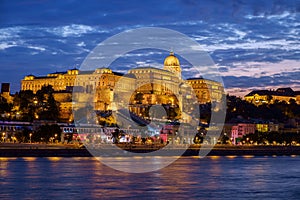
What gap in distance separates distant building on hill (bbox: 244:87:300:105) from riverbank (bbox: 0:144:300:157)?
65440 millimetres

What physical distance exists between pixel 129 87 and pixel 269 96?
38234 mm

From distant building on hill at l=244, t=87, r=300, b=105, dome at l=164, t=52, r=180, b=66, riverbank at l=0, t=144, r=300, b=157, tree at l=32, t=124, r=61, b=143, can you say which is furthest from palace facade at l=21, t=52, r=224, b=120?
riverbank at l=0, t=144, r=300, b=157

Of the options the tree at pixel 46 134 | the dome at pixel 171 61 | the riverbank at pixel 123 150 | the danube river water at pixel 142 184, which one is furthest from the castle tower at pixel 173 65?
the danube river water at pixel 142 184

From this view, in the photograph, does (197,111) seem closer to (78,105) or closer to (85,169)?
(78,105)

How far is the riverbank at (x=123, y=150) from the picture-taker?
5675 cm

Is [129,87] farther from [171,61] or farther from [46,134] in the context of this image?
[46,134]

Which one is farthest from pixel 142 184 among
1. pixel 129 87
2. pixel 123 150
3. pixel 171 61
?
pixel 171 61

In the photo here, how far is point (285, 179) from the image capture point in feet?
115

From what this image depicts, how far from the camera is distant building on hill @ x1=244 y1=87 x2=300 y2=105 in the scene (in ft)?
479

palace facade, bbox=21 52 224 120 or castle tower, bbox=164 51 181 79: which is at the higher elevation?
castle tower, bbox=164 51 181 79

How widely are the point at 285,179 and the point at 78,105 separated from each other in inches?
2873

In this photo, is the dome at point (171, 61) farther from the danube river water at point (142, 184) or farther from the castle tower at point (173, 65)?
the danube river water at point (142, 184)

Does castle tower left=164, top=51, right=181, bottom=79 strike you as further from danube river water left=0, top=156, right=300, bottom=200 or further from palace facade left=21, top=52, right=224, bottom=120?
danube river water left=0, top=156, right=300, bottom=200

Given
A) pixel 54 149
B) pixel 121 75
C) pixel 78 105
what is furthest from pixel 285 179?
pixel 121 75
